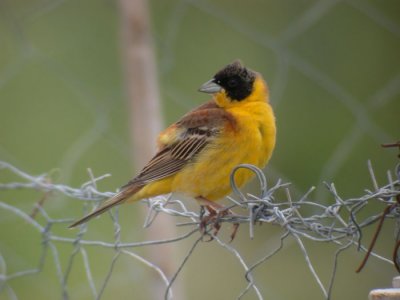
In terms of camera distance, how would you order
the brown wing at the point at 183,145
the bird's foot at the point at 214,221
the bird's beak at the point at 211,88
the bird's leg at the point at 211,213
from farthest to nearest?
the bird's beak at the point at 211,88
the brown wing at the point at 183,145
the bird's leg at the point at 211,213
the bird's foot at the point at 214,221

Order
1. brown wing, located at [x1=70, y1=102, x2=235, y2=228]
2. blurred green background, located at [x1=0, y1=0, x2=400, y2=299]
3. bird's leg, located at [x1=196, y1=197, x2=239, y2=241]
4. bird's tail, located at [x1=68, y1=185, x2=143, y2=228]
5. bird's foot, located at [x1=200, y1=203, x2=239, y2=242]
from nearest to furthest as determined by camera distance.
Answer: bird's foot, located at [x1=200, y1=203, x2=239, y2=242]
bird's leg, located at [x1=196, y1=197, x2=239, y2=241]
bird's tail, located at [x1=68, y1=185, x2=143, y2=228]
brown wing, located at [x1=70, y1=102, x2=235, y2=228]
blurred green background, located at [x1=0, y1=0, x2=400, y2=299]

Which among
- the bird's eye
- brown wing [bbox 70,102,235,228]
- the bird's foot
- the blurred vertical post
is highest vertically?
the blurred vertical post

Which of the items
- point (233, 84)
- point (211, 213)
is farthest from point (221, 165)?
point (233, 84)

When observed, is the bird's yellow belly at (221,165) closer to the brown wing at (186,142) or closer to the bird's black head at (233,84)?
the brown wing at (186,142)

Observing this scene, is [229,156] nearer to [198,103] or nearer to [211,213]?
[211,213]

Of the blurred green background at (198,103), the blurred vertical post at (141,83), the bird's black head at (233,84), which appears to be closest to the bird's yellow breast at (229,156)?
the bird's black head at (233,84)

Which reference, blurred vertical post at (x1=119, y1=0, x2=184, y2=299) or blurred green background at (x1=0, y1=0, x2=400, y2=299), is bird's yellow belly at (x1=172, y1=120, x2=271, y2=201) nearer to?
blurred vertical post at (x1=119, y1=0, x2=184, y2=299)

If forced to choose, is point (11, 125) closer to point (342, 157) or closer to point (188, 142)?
point (342, 157)

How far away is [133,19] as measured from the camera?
4023 millimetres

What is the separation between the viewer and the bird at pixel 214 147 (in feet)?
10.5

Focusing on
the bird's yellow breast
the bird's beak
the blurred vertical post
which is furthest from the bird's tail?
the blurred vertical post

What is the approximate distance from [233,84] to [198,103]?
9.05 ft

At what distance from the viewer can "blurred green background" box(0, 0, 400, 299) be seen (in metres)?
5.86

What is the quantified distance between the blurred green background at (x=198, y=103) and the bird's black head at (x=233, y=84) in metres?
1.93
